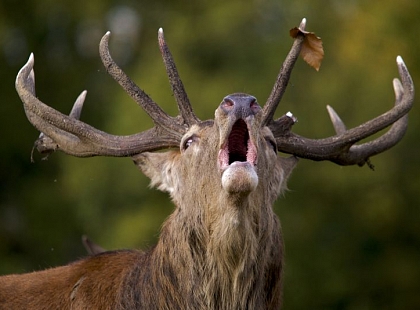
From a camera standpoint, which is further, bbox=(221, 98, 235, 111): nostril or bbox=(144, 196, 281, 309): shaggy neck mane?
bbox=(144, 196, 281, 309): shaggy neck mane

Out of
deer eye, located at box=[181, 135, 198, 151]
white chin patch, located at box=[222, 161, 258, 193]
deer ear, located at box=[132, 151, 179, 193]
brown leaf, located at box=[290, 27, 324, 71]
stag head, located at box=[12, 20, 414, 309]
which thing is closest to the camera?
white chin patch, located at box=[222, 161, 258, 193]

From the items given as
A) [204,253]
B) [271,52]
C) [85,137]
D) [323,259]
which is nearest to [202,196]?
[204,253]

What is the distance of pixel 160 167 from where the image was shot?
9383 millimetres

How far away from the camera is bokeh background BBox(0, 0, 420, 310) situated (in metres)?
25.8

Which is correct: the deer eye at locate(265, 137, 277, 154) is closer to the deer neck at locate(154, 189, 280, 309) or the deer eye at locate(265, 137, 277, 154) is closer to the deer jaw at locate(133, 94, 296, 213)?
the deer jaw at locate(133, 94, 296, 213)

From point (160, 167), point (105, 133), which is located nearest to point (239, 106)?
point (160, 167)

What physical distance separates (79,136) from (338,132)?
2.24 meters

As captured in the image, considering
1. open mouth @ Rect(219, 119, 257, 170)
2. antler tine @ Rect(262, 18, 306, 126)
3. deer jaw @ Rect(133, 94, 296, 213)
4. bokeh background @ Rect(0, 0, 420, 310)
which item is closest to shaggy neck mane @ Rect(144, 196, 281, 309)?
deer jaw @ Rect(133, 94, 296, 213)

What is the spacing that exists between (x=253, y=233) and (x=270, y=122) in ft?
3.40

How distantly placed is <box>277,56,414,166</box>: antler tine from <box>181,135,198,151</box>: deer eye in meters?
0.83

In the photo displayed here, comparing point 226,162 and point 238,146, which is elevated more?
point 238,146

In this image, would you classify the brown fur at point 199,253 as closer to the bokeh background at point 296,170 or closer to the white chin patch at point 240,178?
the white chin patch at point 240,178

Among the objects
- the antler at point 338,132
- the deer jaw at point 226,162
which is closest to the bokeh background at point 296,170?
the antler at point 338,132

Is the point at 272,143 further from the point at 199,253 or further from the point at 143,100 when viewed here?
the point at 143,100
